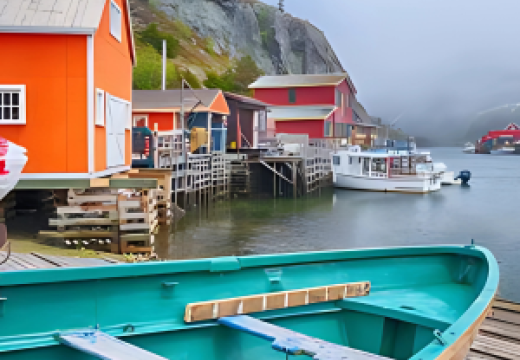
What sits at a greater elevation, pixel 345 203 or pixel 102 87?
pixel 102 87

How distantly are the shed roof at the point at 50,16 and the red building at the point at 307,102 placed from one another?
40.0m

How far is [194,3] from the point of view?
311 feet

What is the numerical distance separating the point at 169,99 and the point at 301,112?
80.8 ft

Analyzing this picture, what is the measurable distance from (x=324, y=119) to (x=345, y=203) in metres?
20.8

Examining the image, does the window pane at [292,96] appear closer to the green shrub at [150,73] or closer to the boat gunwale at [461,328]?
the green shrub at [150,73]

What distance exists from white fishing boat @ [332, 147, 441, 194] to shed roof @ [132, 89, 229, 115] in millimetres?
10683

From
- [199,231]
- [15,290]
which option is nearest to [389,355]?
[15,290]

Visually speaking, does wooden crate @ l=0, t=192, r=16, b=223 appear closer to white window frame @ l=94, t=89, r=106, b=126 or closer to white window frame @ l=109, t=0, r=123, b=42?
white window frame @ l=94, t=89, r=106, b=126

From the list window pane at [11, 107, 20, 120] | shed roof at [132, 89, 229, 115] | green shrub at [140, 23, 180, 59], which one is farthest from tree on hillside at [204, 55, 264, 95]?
window pane at [11, 107, 20, 120]

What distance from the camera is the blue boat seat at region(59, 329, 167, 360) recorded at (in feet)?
14.8

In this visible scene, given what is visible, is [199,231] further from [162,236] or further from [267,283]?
[267,283]

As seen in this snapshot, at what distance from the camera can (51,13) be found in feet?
46.2

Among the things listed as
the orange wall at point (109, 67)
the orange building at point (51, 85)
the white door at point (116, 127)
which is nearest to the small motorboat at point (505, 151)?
the orange wall at point (109, 67)

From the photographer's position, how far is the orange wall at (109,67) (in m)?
14.6
